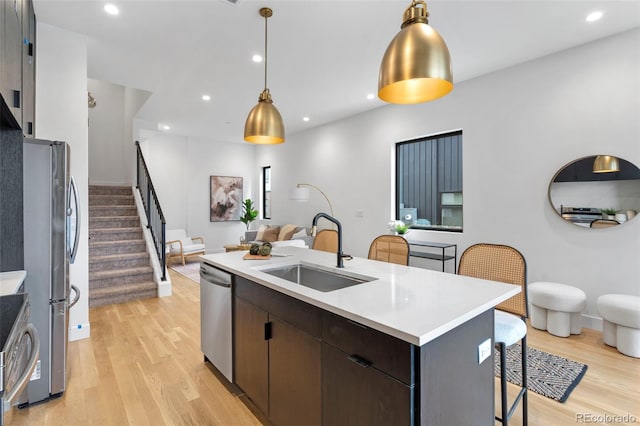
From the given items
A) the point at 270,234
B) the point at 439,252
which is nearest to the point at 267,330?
the point at 439,252

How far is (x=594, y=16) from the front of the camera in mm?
2730

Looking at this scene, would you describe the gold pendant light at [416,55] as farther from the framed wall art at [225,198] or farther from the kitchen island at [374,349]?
the framed wall art at [225,198]

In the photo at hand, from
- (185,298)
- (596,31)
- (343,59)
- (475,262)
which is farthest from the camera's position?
(185,298)

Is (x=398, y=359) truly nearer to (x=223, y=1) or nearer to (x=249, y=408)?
(x=249, y=408)

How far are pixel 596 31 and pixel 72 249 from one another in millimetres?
5002

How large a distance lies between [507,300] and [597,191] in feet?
6.83

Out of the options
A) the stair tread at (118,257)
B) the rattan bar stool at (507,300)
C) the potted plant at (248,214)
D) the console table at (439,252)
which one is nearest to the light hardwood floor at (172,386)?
the rattan bar stool at (507,300)

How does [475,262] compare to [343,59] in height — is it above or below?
below

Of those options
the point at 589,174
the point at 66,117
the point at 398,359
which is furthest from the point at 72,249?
the point at 589,174

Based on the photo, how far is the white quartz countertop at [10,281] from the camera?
62.7 inches

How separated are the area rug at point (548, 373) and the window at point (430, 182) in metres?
1.97

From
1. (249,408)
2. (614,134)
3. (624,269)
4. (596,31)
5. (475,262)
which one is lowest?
(249,408)

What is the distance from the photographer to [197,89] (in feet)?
15.2

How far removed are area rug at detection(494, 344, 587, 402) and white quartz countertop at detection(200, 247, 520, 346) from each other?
81 cm
